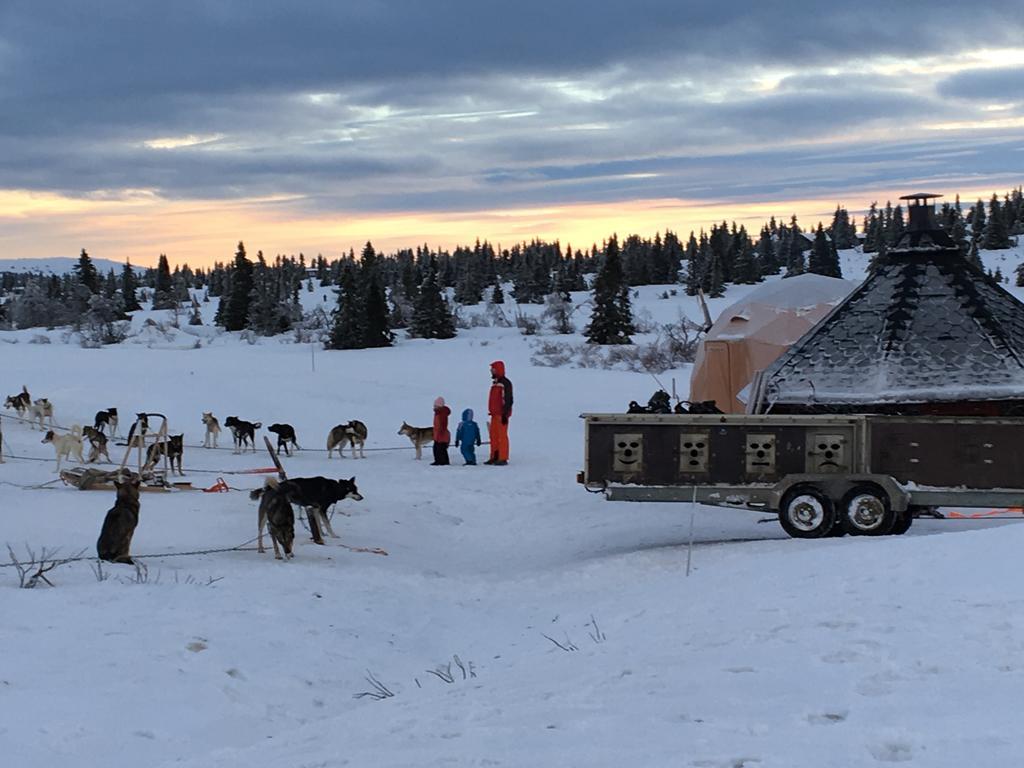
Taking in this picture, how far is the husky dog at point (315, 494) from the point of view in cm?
1130

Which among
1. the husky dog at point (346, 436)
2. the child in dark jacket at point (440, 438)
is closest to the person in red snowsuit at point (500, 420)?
the child in dark jacket at point (440, 438)

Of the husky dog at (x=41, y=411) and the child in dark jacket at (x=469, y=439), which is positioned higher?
the husky dog at (x=41, y=411)

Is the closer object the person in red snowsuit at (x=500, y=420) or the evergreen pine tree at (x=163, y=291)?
the person in red snowsuit at (x=500, y=420)

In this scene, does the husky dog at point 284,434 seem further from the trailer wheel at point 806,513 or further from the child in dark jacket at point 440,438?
the trailer wheel at point 806,513

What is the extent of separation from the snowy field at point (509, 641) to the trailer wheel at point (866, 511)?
2.80ft

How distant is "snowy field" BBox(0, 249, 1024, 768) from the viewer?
4656 mm

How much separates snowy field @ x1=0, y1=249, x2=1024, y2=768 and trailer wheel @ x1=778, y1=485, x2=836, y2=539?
524mm

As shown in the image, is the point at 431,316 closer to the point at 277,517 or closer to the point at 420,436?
the point at 420,436

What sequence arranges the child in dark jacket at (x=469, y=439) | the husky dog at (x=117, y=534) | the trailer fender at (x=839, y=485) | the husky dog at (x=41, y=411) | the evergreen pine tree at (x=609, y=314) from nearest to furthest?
the husky dog at (x=117, y=534), the trailer fender at (x=839, y=485), the child in dark jacket at (x=469, y=439), the husky dog at (x=41, y=411), the evergreen pine tree at (x=609, y=314)

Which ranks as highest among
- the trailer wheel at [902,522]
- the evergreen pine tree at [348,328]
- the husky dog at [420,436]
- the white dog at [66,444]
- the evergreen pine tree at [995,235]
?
the evergreen pine tree at [995,235]

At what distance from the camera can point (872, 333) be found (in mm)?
12750

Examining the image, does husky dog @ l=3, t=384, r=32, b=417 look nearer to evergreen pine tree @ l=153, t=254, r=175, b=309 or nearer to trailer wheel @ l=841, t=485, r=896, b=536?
trailer wheel @ l=841, t=485, r=896, b=536

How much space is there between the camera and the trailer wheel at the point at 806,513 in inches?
434

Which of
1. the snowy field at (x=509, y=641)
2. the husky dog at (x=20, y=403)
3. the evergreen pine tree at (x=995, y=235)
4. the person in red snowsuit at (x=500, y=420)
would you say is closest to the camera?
the snowy field at (x=509, y=641)
